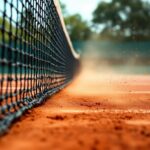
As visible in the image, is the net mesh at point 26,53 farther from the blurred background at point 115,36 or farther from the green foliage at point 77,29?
the green foliage at point 77,29

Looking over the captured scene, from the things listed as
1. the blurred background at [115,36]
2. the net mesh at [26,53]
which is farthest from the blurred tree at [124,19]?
the net mesh at [26,53]

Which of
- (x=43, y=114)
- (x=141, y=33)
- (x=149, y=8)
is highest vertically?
(x=149, y=8)

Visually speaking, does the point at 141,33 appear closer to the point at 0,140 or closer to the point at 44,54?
the point at 44,54

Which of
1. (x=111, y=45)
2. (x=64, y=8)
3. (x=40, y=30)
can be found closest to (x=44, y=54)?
(x=40, y=30)

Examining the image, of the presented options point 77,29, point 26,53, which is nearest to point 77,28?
point 77,29

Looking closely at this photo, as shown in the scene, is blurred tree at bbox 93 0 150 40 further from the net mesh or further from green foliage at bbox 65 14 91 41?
the net mesh

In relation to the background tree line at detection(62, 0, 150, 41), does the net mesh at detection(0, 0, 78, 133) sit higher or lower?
lower

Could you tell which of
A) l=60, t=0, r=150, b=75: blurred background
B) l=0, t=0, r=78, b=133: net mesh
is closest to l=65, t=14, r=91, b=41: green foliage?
l=60, t=0, r=150, b=75: blurred background

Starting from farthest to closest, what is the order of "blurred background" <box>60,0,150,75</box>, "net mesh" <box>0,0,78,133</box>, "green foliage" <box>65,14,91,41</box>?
"green foliage" <box>65,14,91,41</box>, "blurred background" <box>60,0,150,75</box>, "net mesh" <box>0,0,78,133</box>
